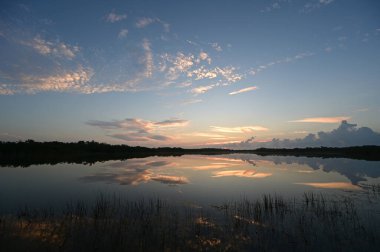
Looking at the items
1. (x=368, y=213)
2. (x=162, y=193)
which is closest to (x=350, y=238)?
(x=368, y=213)

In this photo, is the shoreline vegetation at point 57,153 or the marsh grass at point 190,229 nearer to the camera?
the marsh grass at point 190,229

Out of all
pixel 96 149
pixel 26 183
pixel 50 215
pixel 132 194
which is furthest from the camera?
pixel 96 149

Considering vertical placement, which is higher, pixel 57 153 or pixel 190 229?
pixel 57 153

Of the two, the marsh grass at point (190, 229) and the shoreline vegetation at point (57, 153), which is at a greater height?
the shoreline vegetation at point (57, 153)

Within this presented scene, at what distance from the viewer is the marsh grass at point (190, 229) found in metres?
9.50

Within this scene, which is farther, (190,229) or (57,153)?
(57,153)

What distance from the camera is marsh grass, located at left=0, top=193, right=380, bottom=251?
374 inches

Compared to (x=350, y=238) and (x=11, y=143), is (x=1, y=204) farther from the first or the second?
(x=11, y=143)

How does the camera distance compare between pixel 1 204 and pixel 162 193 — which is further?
pixel 162 193

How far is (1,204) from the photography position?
15.8 m

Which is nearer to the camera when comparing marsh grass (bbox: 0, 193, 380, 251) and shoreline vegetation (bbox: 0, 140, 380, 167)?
marsh grass (bbox: 0, 193, 380, 251)

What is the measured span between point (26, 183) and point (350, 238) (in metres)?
26.5

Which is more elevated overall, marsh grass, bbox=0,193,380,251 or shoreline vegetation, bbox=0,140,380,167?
shoreline vegetation, bbox=0,140,380,167

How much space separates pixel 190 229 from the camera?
11.5m
